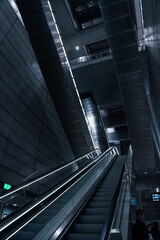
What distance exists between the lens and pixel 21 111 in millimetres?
8805

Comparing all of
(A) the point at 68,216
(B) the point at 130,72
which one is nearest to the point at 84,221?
(A) the point at 68,216

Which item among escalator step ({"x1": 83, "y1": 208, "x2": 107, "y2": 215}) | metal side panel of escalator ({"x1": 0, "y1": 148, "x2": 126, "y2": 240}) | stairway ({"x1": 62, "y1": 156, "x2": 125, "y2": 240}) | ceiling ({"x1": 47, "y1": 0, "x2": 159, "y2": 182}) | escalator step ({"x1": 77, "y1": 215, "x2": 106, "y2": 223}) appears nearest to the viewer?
metal side panel of escalator ({"x1": 0, "y1": 148, "x2": 126, "y2": 240})

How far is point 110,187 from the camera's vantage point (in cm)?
631

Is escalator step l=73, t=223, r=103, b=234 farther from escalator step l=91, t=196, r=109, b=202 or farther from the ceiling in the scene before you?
the ceiling

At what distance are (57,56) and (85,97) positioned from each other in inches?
336

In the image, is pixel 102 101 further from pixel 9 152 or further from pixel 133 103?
pixel 9 152

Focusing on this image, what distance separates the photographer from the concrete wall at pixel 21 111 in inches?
292

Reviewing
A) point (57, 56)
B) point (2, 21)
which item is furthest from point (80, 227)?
point (57, 56)

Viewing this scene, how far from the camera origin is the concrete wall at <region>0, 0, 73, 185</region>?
7.40 metres

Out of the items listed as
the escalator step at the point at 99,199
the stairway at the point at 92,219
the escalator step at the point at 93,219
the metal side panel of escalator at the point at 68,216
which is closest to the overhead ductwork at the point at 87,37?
the metal side panel of escalator at the point at 68,216

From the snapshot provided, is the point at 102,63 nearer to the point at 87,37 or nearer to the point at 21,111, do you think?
the point at 87,37

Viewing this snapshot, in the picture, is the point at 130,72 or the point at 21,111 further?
the point at 130,72

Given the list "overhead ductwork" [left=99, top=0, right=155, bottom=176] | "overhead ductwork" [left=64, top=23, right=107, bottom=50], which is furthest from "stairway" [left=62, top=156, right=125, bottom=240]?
"overhead ductwork" [left=64, top=23, right=107, bottom=50]

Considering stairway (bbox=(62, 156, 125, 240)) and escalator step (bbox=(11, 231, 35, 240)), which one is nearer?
escalator step (bbox=(11, 231, 35, 240))
